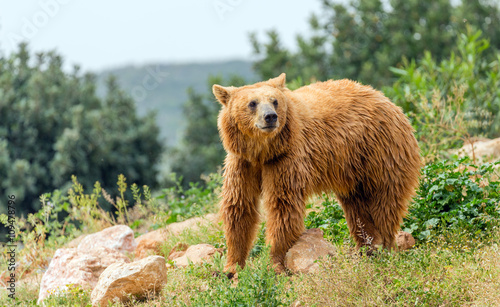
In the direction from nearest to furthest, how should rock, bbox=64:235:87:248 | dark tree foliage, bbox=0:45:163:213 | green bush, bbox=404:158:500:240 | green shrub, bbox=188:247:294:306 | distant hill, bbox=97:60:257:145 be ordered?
green shrub, bbox=188:247:294:306 → green bush, bbox=404:158:500:240 → rock, bbox=64:235:87:248 → dark tree foliage, bbox=0:45:163:213 → distant hill, bbox=97:60:257:145

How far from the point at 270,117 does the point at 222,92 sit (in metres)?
0.64

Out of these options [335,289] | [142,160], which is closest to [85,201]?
[335,289]

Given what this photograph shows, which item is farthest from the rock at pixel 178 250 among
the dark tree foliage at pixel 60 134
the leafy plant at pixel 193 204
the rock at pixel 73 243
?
the dark tree foliage at pixel 60 134

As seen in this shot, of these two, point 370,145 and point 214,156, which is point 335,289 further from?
point 214,156

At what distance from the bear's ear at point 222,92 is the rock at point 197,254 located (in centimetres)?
171

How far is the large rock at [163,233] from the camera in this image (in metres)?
6.62

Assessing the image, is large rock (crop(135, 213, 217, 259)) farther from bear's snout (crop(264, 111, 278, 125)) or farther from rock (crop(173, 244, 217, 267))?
bear's snout (crop(264, 111, 278, 125))

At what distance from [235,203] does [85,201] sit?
10.8ft

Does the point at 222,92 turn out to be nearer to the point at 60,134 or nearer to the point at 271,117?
the point at 271,117

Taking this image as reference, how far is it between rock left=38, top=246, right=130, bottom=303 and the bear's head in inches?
83.8

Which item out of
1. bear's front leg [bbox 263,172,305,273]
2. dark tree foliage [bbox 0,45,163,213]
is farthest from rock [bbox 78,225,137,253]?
dark tree foliage [bbox 0,45,163,213]

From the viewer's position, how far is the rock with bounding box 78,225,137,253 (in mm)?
6574

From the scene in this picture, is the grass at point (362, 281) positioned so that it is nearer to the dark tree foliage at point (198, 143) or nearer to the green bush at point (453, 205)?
the green bush at point (453, 205)

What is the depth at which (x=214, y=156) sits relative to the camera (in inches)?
672
